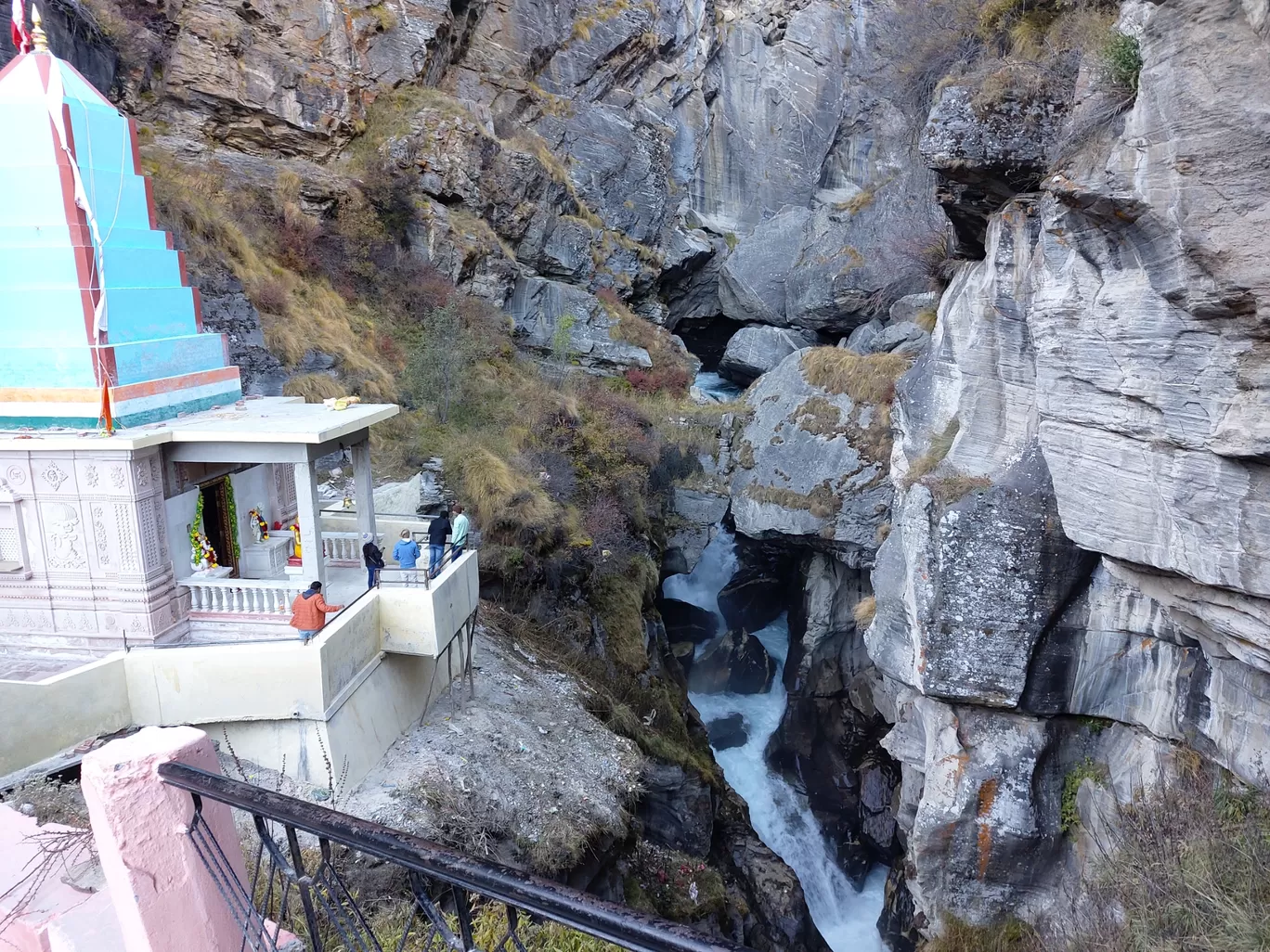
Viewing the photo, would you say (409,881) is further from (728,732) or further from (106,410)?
(728,732)

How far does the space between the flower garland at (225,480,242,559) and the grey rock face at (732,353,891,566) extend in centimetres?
1195

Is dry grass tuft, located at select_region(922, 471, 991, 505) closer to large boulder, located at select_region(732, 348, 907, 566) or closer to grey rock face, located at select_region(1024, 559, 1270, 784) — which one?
grey rock face, located at select_region(1024, 559, 1270, 784)

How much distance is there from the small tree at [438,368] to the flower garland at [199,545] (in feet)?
31.3

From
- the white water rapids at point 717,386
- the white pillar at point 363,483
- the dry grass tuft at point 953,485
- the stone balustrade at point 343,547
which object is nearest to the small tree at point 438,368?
the stone balustrade at point 343,547

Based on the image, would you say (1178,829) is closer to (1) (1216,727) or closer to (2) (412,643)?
(1) (1216,727)

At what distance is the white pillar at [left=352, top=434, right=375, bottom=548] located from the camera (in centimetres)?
1048

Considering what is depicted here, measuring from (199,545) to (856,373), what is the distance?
582 inches

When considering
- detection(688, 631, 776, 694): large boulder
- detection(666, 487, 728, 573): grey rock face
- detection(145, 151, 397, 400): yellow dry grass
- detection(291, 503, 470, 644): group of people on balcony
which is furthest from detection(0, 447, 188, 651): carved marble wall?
detection(688, 631, 776, 694): large boulder

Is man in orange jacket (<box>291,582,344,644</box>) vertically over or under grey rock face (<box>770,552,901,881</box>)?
over

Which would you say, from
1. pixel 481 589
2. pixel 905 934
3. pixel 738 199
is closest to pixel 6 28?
pixel 481 589

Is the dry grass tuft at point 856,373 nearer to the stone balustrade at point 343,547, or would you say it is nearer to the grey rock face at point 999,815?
the grey rock face at point 999,815

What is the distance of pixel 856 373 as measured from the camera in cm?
1914

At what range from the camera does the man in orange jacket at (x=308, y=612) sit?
8.64m

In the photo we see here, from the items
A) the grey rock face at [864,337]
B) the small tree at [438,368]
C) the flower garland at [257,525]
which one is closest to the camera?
the flower garland at [257,525]
